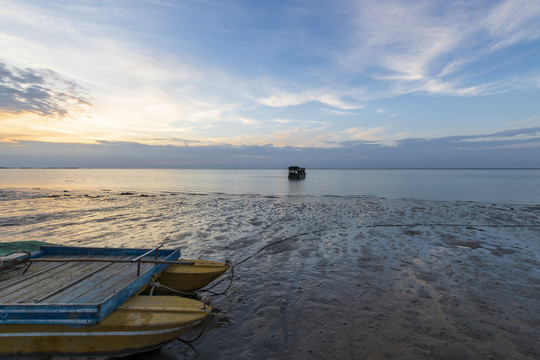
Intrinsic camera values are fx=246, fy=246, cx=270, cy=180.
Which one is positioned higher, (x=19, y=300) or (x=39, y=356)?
(x=19, y=300)

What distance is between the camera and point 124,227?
14867 mm

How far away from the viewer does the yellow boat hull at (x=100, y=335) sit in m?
3.76

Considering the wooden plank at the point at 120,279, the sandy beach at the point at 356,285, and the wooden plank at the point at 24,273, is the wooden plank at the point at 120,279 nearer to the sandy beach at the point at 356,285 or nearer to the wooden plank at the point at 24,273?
the sandy beach at the point at 356,285

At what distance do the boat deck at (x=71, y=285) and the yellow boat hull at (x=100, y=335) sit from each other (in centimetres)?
14

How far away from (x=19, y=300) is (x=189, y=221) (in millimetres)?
12705

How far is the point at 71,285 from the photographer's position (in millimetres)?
5039

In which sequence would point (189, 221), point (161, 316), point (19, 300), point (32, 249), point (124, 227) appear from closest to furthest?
point (161, 316) < point (19, 300) < point (32, 249) < point (124, 227) < point (189, 221)

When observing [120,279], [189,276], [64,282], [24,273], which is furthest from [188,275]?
[24,273]

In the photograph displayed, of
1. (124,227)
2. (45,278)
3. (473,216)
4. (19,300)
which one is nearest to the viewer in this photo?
(19,300)

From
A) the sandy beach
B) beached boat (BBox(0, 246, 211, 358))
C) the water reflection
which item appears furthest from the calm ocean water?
beached boat (BBox(0, 246, 211, 358))

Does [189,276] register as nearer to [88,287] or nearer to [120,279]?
[120,279]

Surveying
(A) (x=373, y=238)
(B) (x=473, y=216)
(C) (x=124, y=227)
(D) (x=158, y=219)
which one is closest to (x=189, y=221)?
(D) (x=158, y=219)

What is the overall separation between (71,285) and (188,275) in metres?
2.29

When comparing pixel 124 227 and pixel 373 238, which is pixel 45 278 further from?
pixel 373 238
